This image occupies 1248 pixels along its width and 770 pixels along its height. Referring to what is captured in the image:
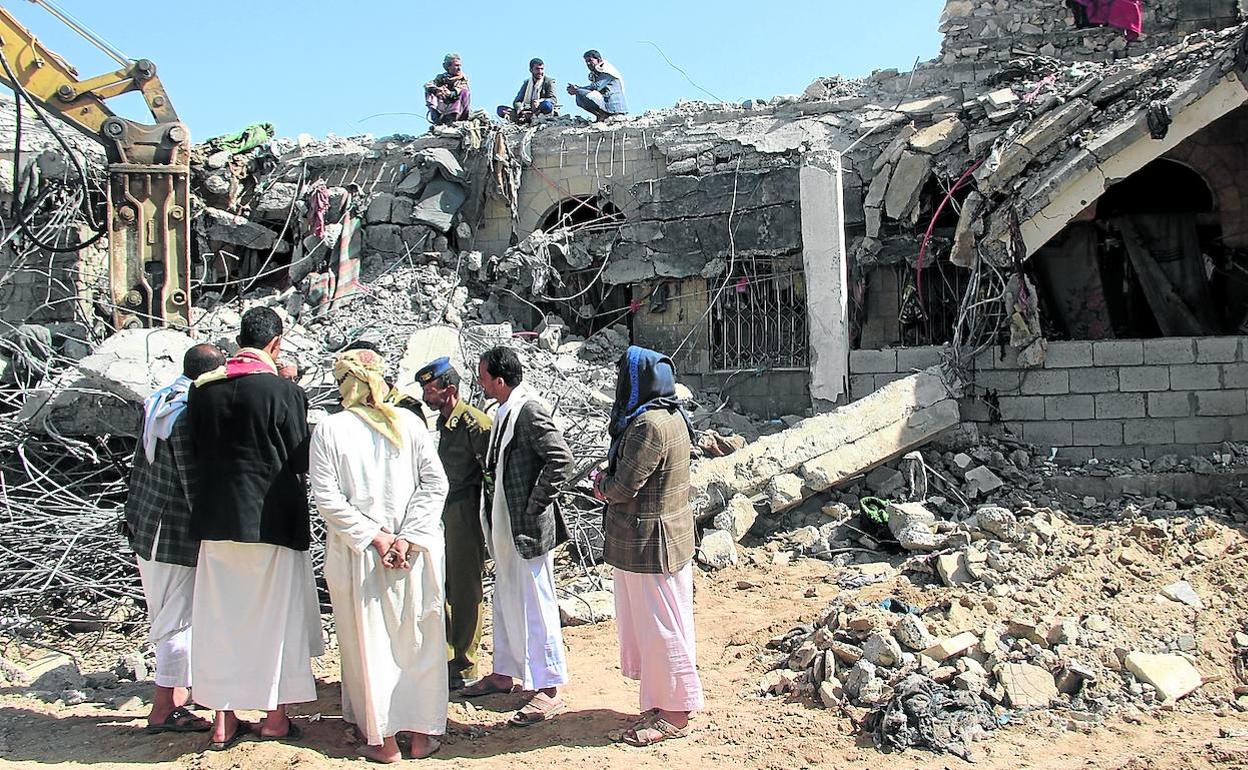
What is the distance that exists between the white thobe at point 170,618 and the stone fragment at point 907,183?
23.0 ft

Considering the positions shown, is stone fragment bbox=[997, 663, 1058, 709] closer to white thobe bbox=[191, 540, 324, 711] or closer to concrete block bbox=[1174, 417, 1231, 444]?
white thobe bbox=[191, 540, 324, 711]

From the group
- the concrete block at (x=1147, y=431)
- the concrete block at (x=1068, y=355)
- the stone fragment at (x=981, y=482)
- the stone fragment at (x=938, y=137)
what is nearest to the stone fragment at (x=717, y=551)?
the stone fragment at (x=981, y=482)

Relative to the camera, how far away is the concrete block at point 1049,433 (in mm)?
7883

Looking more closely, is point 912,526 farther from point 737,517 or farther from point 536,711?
point 536,711

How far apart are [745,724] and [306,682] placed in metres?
1.76

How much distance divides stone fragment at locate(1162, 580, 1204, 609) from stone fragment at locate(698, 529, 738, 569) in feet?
8.38

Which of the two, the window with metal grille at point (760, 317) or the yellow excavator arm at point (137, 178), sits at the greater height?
the yellow excavator arm at point (137, 178)

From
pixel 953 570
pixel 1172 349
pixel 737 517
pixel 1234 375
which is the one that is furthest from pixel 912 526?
pixel 1234 375

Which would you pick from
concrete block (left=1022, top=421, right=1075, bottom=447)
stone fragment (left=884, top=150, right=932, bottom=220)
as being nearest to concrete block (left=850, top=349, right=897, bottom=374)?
concrete block (left=1022, top=421, right=1075, bottom=447)

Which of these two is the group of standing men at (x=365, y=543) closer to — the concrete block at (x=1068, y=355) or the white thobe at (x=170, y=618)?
the white thobe at (x=170, y=618)

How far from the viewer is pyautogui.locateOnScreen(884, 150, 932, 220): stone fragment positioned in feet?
29.1

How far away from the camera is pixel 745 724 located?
405 centimetres

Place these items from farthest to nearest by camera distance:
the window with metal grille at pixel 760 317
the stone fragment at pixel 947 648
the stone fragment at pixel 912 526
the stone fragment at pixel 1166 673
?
the window with metal grille at pixel 760 317
the stone fragment at pixel 912 526
the stone fragment at pixel 947 648
the stone fragment at pixel 1166 673

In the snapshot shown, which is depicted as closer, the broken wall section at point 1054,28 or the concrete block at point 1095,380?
the concrete block at point 1095,380
